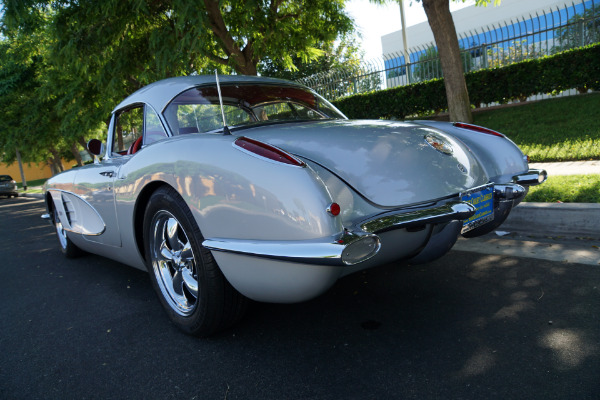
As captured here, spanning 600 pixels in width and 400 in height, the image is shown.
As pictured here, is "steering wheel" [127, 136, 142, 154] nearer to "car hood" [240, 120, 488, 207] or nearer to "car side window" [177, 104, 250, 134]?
"car side window" [177, 104, 250, 134]

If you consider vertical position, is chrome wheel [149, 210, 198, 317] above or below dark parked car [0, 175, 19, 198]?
above

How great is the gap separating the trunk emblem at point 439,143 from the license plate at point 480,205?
0.28 meters

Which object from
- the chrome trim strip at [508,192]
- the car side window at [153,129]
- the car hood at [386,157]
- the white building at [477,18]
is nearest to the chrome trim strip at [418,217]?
the car hood at [386,157]

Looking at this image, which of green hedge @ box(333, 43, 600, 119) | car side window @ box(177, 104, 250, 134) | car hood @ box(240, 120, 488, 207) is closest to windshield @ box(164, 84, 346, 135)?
car side window @ box(177, 104, 250, 134)

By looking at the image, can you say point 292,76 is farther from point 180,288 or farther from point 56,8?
point 180,288

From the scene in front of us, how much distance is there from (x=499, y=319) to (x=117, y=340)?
2.23m

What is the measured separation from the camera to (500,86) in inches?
430

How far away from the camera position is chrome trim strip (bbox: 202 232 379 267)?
1867mm

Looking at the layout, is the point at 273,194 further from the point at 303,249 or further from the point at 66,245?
the point at 66,245

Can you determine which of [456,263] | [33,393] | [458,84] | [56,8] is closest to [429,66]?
[458,84]

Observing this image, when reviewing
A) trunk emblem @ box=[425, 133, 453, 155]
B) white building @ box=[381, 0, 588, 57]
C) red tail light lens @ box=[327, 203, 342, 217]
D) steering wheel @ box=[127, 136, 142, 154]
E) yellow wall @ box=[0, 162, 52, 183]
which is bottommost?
yellow wall @ box=[0, 162, 52, 183]

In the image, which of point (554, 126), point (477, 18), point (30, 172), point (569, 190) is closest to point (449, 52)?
point (554, 126)

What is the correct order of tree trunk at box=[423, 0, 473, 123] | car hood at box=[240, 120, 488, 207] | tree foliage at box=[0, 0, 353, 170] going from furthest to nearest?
tree trunk at box=[423, 0, 473, 123]
tree foliage at box=[0, 0, 353, 170]
car hood at box=[240, 120, 488, 207]

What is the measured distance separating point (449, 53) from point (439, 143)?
22.2 ft
